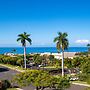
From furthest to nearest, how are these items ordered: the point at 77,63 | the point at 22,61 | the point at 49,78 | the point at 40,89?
the point at 22,61
the point at 77,63
the point at 40,89
the point at 49,78

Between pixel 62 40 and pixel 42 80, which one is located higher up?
pixel 62 40

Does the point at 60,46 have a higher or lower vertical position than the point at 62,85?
higher

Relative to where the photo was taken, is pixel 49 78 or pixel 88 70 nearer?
pixel 49 78

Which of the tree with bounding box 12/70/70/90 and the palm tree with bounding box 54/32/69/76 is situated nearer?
the tree with bounding box 12/70/70/90

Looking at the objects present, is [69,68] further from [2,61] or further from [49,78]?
[49,78]

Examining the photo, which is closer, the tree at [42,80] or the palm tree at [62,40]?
the tree at [42,80]

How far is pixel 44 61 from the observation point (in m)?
130

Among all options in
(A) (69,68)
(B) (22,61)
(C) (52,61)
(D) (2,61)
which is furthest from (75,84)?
(D) (2,61)

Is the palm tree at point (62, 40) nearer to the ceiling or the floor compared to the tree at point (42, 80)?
nearer to the ceiling

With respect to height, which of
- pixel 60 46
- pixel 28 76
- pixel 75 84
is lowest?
pixel 75 84

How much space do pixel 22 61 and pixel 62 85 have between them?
224 feet

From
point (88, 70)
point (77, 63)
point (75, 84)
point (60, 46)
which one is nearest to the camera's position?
point (75, 84)

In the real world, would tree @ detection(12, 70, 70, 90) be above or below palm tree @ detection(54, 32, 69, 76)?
below

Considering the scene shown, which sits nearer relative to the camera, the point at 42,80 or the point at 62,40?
the point at 42,80
